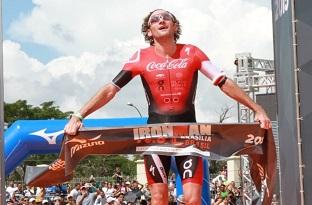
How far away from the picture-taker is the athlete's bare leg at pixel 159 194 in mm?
5395

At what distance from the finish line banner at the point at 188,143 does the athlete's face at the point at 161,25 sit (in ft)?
2.62

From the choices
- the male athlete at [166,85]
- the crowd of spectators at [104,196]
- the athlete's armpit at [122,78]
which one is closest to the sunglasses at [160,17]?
the male athlete at [166,85]

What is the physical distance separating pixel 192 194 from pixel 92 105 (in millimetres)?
1146

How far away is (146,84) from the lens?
573cm

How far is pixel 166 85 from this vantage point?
5.63 meters

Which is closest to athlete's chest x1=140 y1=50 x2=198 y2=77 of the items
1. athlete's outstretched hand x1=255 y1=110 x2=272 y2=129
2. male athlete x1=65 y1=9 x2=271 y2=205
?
male athlete x1=65 y1=9 x2=271 y2=205

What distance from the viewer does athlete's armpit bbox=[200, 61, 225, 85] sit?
5.62 meters

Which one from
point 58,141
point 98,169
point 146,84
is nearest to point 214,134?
point 146,84

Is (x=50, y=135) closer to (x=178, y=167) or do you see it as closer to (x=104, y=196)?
(x=104, y=196)

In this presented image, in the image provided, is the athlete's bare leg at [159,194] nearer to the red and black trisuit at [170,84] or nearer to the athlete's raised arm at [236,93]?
the red and black trisuit at [170,84]

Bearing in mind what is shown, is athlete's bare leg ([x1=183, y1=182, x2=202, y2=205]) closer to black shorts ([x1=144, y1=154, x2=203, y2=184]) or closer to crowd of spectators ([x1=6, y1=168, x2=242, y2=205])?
black shorts ([x1=144, y1=154, x2=203, y2=184])

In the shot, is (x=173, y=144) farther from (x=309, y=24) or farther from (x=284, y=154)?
(x=309, y=24)

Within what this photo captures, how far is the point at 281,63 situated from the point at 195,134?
1096mm

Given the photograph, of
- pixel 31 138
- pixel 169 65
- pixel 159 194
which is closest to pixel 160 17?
pixel 169 65
